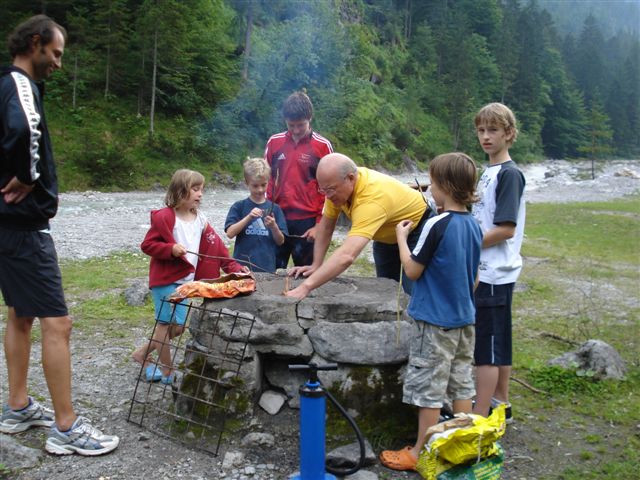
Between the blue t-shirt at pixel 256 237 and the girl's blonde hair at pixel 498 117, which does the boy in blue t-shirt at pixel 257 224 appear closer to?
the blue t-shirt at pixel 256 237

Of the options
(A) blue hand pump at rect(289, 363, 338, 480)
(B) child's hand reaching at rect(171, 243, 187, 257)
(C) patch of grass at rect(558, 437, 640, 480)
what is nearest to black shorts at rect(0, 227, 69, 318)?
(B) child's hand reaching at rect(171, 243, 187, 257)

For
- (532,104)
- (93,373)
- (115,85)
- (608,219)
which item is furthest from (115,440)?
(532,104)

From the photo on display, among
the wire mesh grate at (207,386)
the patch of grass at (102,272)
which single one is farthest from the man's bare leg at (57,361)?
the patch of grass at (102,272)

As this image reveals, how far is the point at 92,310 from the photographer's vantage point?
21.5ft

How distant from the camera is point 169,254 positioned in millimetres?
4242

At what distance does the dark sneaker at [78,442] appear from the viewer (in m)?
3.42

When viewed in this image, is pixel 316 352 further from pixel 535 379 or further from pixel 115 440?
pixel 535 379

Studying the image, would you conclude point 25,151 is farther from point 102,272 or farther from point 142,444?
point 102,272

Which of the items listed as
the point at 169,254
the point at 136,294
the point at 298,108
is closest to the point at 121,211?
the point at 136,294

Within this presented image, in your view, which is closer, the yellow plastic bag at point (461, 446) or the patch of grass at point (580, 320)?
the yellow plastic bag at point (461, 446)

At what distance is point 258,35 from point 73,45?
1229 centimetres

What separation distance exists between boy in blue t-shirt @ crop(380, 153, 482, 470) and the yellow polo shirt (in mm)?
240

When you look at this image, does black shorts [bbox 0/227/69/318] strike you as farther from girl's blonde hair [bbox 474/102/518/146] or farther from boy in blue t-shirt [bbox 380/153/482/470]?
girl's blonde hair [bbox 474/102/518/146]

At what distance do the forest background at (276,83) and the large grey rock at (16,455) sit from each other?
1685 cm
